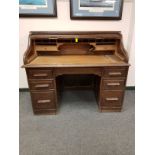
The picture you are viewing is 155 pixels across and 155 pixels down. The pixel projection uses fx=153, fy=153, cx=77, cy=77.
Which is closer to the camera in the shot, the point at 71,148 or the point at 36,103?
the point at 71,148

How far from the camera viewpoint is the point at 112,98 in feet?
6.40

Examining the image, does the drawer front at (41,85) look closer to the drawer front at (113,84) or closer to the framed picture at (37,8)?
the drawer front at (113,84)

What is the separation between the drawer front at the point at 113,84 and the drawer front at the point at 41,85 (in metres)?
0.63

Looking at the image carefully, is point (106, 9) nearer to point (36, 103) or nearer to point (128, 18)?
point (128, 18)

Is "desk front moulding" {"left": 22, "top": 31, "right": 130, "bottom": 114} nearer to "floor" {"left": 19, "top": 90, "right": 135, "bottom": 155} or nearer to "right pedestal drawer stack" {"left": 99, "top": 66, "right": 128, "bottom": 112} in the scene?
"right pedestal drawer stack" {"left": 99, "top": 66, "right": 128, "bottom": 112}

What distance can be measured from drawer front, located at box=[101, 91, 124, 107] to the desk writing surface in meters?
0.39

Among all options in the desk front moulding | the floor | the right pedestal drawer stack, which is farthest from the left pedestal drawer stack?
the right pedestal drawer stack

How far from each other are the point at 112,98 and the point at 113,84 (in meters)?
0.20

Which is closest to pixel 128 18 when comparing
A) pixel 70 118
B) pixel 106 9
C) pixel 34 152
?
pixel 106 9

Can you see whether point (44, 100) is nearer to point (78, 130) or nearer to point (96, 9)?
point (78, 130)
